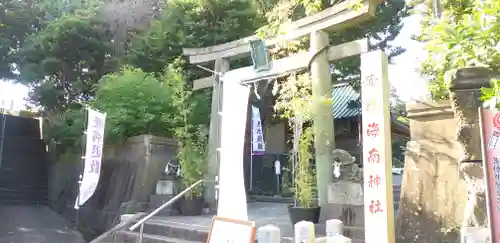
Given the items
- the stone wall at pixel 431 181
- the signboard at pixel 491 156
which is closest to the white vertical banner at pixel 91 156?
the stone wall at pixel 431 181

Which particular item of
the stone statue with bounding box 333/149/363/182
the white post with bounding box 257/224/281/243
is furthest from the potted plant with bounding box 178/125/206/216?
the white post with bounding box 257/224/281/243

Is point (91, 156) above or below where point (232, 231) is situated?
above

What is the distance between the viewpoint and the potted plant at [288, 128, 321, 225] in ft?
26.0

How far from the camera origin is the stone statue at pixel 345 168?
27.0 ft

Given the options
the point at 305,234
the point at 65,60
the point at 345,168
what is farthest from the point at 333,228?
the point at 65,60

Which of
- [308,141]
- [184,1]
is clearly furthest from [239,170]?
[184,1]

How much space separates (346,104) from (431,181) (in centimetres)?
1364

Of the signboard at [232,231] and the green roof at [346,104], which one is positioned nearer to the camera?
the signboard at [232,231]

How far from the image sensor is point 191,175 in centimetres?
1063

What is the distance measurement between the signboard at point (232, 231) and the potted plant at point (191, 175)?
5298 millimetres

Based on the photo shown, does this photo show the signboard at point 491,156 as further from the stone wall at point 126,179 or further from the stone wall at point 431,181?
the stone wall at point 126,179

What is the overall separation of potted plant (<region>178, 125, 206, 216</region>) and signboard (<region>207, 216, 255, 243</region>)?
5.30 metres

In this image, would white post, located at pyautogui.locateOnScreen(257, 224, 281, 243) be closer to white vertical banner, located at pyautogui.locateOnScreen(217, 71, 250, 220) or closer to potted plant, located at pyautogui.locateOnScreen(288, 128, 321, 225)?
white vertical banner, located at pyautogui.locateOnScreen(217, 71, 250, 220)

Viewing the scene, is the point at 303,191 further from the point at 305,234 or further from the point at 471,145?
the point at 471,145
